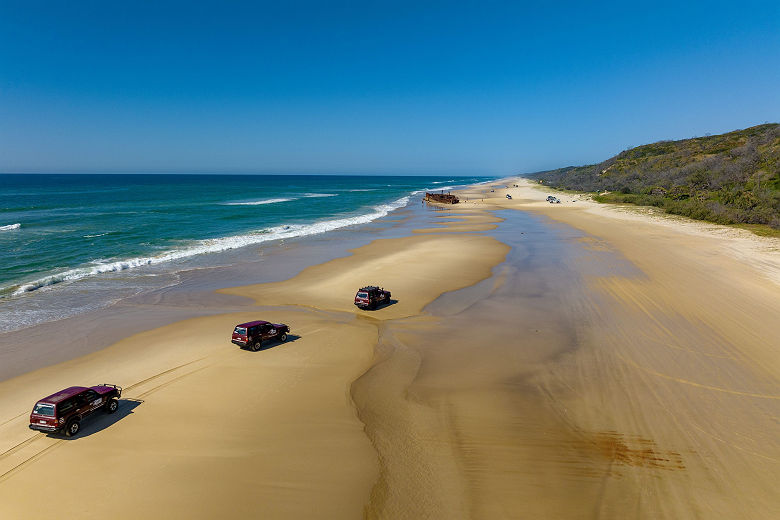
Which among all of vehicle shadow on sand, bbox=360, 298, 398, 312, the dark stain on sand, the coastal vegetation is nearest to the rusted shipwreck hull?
the coastal vegetation

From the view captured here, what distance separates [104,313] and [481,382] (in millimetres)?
23077

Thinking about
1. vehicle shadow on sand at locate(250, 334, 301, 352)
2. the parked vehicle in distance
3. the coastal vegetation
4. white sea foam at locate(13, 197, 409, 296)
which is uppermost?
the coastal vegetation

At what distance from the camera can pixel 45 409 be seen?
39.5 feet

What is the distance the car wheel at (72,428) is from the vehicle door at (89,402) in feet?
0.98

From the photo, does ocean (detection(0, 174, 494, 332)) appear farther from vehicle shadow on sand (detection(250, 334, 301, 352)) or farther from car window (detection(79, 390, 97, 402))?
vehicle shadow on sand (detection(250, 334, 301, 352))

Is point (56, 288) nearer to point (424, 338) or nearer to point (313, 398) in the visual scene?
point (313, 398)

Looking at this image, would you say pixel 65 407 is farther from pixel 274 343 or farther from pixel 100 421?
pixel 274 343

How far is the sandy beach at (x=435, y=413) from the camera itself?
10.1 meters

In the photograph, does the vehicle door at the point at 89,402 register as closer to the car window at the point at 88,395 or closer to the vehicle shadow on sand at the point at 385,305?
the car window at the point at 88,395

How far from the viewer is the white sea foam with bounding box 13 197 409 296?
30875 millimetres

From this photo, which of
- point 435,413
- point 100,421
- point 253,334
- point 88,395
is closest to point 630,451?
point 435,413

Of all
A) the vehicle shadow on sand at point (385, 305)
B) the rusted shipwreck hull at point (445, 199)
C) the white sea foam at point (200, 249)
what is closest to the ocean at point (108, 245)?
Result: the white sea foam at point (200, 249)

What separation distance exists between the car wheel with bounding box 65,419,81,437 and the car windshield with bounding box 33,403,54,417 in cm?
69

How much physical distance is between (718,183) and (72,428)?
8835cm
